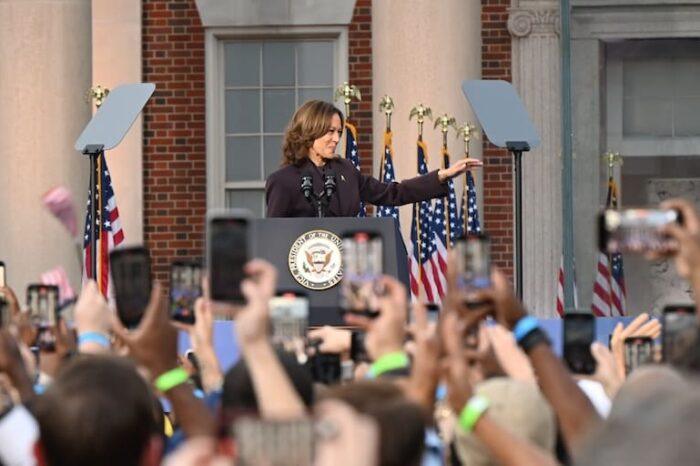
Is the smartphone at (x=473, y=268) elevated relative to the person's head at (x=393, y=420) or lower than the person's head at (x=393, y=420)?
elevated

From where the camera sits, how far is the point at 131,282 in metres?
4.07

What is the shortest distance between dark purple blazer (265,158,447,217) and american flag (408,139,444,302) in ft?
6.77

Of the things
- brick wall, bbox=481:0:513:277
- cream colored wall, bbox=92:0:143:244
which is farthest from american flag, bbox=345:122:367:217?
cream colored wall, bbox=92:0:143:244

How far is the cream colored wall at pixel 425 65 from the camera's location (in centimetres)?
1181

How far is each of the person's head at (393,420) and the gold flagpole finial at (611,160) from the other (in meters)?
11.5

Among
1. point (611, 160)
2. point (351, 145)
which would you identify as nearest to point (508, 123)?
point (351, 145)

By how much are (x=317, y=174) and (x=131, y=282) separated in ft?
16.0

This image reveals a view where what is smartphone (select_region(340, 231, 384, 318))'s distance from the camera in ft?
12.0

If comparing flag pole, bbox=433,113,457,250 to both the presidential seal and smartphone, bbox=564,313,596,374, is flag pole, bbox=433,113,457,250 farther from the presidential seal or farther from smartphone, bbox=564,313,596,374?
smartphone, bbox=564,313,596,374

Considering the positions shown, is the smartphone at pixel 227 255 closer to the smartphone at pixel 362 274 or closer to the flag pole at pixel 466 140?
the smartphone at pixel 362 274

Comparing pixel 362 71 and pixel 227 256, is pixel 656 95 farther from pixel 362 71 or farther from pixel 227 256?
pixel 227 256

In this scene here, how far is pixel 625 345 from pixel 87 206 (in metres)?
7.35

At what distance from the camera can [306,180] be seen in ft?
28.6

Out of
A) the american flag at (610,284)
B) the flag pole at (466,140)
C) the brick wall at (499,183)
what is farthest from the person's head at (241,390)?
the brick wall at (499,183)
